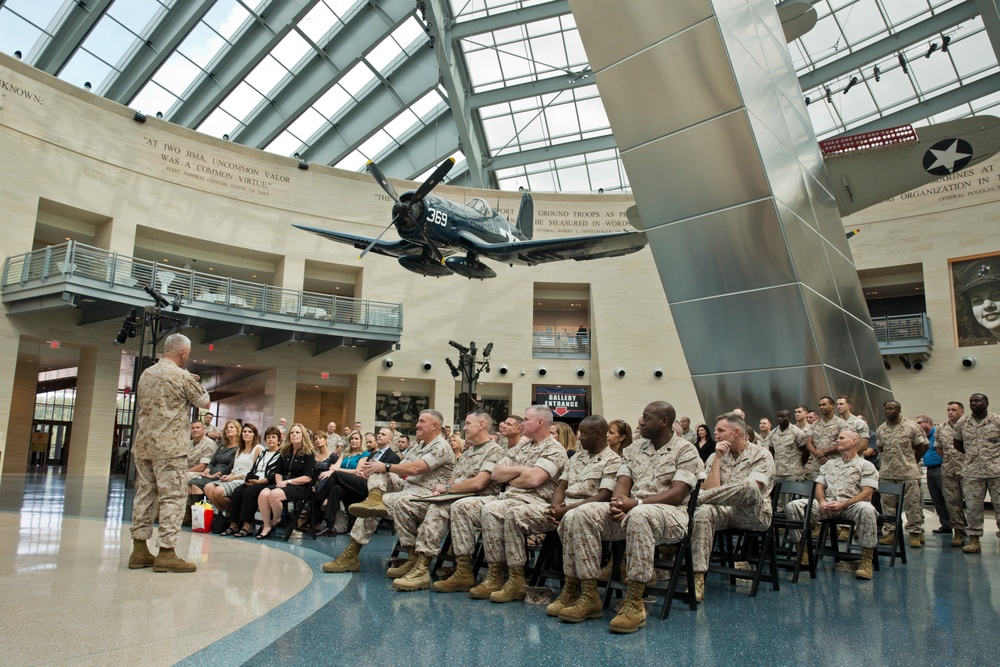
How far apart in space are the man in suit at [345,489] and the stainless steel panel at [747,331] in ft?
15.3

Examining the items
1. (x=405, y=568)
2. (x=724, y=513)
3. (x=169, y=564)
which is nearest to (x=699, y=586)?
(x=724, y=513)

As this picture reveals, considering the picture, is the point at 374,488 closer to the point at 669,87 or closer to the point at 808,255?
the point at 669,87

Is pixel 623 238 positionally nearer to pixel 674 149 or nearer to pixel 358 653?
pixel 674 149

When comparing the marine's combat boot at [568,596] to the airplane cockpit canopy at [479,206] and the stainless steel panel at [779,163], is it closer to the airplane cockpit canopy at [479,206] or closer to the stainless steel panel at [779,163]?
the stainless steel panel at [779,163]

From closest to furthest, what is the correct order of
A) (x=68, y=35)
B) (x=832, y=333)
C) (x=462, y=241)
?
(x=832, y=333), (x=462, y=241), (x=68, y=35)

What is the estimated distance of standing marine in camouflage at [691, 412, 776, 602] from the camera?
4855 mm

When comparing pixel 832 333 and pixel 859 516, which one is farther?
pixel 832 333

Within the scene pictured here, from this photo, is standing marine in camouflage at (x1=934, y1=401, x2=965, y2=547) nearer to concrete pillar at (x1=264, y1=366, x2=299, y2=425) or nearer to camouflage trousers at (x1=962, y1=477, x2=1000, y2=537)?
camouflage trousers at (x1=962, y1=477, x2=1000, y2=537)

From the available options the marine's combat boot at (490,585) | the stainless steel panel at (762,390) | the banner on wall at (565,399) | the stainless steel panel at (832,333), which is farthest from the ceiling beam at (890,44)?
the marine's combat boot at (490,585)

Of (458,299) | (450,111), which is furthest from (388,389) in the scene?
(450,111)

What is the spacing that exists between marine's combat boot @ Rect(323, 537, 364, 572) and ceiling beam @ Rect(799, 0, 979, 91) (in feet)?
66.2

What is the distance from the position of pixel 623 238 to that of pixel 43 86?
1838cm

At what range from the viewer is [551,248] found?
18.9 meters

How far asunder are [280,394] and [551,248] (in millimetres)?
12445
